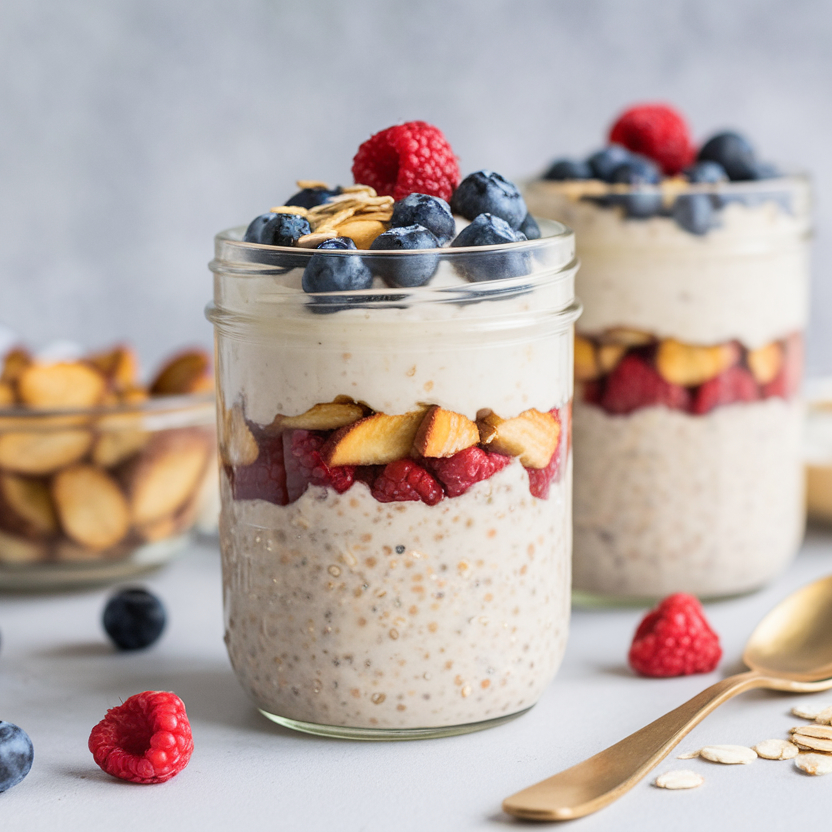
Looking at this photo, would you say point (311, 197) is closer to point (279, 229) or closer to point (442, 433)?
point (279, 229)

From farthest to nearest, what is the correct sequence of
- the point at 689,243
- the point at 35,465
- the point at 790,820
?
the point at 35,465, the point at 689,243, the point at 790,820

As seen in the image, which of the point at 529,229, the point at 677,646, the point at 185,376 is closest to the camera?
the point at 529,229

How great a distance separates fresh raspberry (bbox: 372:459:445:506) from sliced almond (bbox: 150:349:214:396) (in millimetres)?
618

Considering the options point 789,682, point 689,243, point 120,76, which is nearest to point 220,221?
point 120,76

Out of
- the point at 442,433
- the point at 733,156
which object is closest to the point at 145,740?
the point at 442,433

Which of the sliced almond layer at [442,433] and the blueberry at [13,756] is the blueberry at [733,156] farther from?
the blueberry at [13,756]

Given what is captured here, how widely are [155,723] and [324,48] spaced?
143 cm

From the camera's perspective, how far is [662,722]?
2.87 feet

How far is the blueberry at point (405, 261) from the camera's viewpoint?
2.62 ft

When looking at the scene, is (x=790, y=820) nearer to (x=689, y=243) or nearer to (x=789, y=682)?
(x=789, y=682)

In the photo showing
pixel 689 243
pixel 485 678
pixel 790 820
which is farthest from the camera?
pixel 689 243

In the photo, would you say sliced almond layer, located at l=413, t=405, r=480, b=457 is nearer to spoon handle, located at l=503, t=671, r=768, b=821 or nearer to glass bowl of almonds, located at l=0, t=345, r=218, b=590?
spoon handle, located at l=503, t=671, r=768, b=821

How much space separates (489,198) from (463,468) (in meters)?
0.20

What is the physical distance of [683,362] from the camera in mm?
1155
